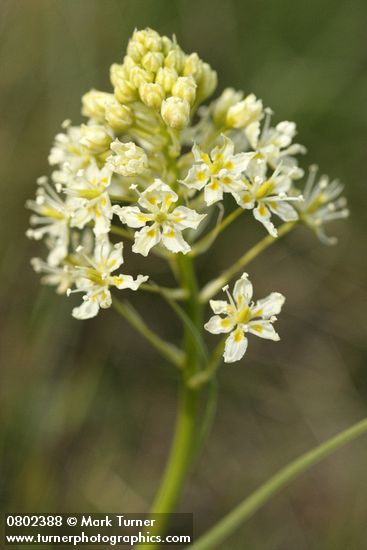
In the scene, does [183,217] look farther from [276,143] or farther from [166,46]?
[166,46]

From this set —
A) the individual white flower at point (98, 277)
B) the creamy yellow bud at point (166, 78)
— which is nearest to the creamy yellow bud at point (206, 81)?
the creamy yellow bud at point (166, 78)

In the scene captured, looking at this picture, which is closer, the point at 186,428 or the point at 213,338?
the point at 186,428

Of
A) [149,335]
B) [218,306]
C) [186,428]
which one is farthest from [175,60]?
[186,428]

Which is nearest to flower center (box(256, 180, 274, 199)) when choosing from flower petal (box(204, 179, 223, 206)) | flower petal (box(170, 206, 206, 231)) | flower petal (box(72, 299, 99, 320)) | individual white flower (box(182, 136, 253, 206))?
individual white flower (box(182, 136, 253, 206))

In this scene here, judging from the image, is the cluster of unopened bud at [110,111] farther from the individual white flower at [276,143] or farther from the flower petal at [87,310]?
the flower petal at [87,310]

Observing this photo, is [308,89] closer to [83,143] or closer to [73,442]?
[83,143]

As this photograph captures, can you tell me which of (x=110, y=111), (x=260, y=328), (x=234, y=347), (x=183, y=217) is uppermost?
(x=110, y=111)
